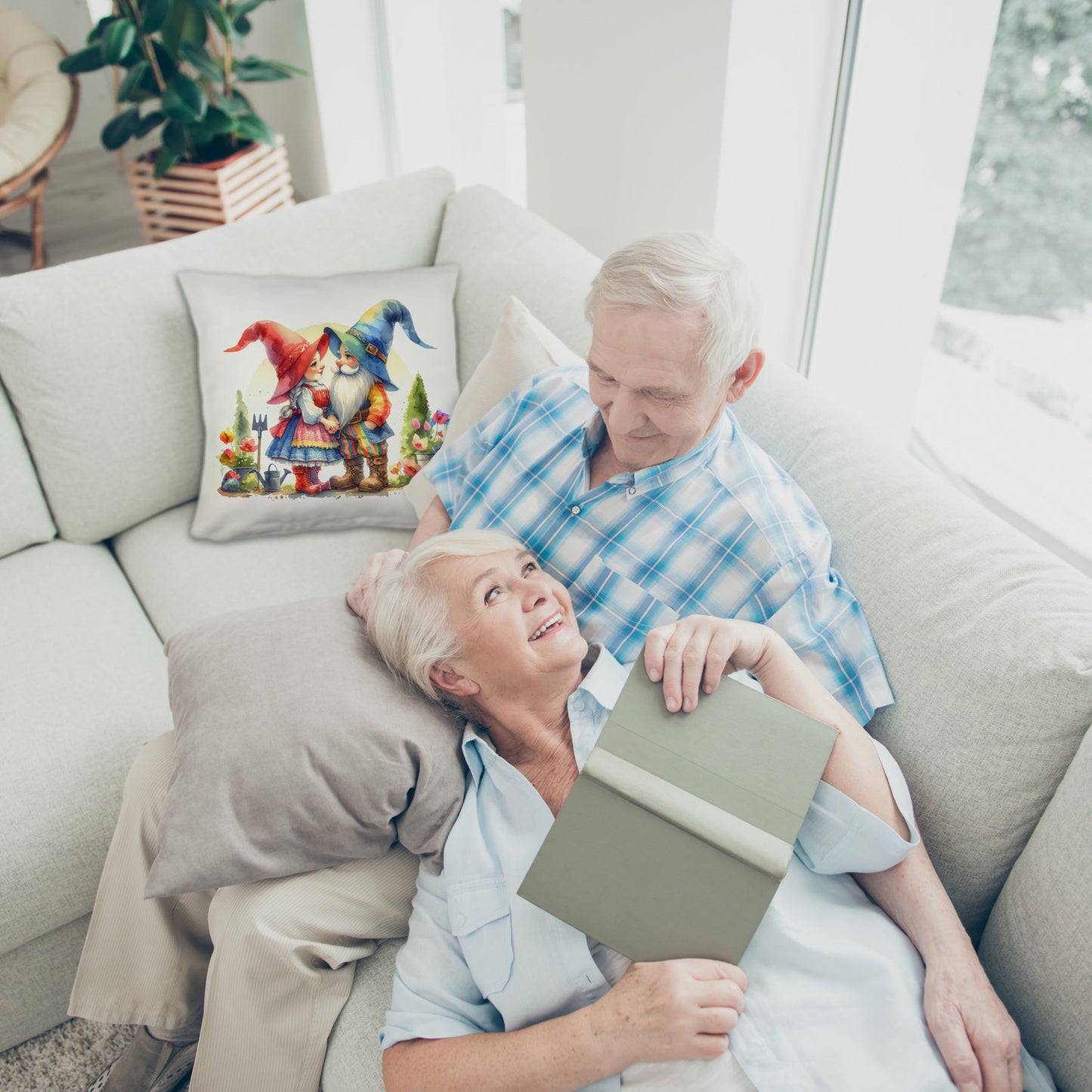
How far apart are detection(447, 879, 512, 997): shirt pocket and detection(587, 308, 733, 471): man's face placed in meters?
0.59

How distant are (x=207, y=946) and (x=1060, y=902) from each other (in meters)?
1.09

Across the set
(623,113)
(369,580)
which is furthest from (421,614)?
(623,113)

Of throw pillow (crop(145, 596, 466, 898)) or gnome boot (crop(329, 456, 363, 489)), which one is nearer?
throw pillow (crop(145, 596, 466, 898))

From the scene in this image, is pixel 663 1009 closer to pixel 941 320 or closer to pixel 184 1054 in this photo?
pixel 184 1054

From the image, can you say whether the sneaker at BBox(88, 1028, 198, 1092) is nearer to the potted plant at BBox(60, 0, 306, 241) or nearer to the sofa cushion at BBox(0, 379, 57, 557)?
the sofa cushion at BBox(0, 379, 57, 557)

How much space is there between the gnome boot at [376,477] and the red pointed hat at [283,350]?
0.66ft

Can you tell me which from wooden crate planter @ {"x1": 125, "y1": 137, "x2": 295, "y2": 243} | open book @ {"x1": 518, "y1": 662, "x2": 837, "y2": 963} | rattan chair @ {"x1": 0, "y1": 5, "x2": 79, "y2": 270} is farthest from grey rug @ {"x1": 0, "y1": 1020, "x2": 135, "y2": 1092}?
rattan chair @ {"x1": 0, "y1": 5, "x2": 79, "y2": 270}

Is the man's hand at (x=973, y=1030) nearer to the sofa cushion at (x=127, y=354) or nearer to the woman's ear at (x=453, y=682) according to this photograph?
the woman's ear at (x=453, y=682)

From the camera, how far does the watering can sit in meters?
1.69

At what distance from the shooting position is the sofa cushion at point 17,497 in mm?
1654

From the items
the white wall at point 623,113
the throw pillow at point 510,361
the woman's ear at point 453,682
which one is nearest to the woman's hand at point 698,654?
the woman's ear at point 453,682

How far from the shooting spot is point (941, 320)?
1926 mm

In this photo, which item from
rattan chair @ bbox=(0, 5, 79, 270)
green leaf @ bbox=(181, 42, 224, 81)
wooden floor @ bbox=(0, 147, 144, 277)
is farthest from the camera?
wooden floor @ bbox=(0, 147, 144, 277)

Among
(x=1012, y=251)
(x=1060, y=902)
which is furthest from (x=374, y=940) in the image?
(x=1012, y=251)
